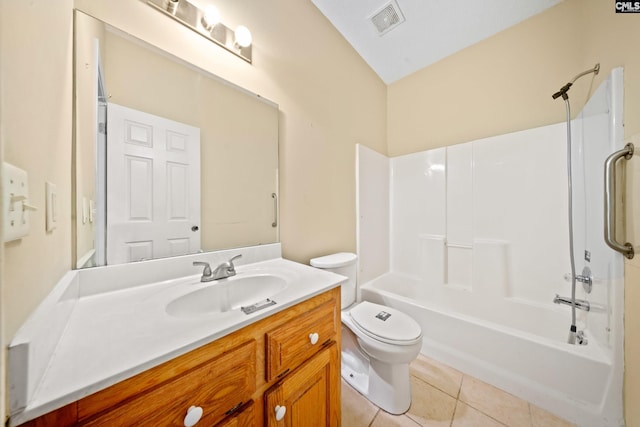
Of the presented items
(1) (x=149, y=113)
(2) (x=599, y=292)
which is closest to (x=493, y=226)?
(2) (x=599, y=292)

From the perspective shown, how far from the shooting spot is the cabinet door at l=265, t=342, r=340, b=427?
0.65m

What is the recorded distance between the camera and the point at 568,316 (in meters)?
1.47

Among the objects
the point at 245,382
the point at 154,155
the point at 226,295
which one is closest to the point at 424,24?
the point at 154,155

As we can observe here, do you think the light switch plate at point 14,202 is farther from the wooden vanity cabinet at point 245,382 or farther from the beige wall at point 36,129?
the wooden vanity cabinet at point 245,382

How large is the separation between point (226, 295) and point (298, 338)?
14.8 inches

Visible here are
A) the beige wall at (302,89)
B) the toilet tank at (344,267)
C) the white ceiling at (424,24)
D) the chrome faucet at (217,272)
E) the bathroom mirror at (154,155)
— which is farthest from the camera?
the white ceiling at (424,24)

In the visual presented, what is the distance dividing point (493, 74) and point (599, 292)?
1.79 meters

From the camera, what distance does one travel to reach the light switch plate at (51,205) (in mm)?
497

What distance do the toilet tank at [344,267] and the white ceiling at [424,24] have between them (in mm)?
1884

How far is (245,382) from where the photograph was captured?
580 millimetres

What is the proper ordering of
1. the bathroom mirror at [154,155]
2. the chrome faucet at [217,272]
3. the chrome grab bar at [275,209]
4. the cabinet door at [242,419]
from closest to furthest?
the cabinet door at [242,419], the bathroom mirror at [154,155], the chrome faucet at [217,272], the chrome grab bar at [275,209]

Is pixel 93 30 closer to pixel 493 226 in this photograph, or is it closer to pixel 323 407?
pixel 323 407

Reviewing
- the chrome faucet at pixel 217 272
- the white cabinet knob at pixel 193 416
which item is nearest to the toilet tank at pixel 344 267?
the chrome faucet at pixel 217 272

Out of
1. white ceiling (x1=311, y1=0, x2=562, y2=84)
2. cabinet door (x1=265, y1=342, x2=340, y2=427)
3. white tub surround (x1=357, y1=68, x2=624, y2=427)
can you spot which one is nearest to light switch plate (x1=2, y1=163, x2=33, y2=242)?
cabinet door (x1=265, y1=342, x2=340, y2=427)
